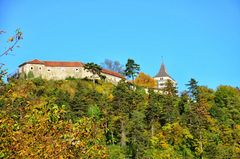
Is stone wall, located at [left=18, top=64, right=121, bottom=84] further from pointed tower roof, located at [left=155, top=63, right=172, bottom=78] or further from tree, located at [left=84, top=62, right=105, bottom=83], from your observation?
pointed tower roof, located at [left=155, top=63, right=172, bottom=78]

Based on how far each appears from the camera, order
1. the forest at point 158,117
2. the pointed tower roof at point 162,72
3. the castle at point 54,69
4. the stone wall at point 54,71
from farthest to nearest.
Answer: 1. the pointed tower roof at point 162,72
2. the castle at point 54,69
3. the stone wall at point 54,71
4. the forest at point 158,117

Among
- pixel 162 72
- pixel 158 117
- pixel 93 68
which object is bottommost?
pixel 158 117

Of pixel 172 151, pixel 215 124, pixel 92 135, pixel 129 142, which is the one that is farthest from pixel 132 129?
pixel 92 135

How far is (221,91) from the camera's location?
78938 millimetres

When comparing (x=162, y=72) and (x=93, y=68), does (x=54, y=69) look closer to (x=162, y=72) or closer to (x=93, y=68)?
(x=93, y=68)

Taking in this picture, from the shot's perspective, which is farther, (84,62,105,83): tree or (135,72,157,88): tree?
(135,72,157,88): tree

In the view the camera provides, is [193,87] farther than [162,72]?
No

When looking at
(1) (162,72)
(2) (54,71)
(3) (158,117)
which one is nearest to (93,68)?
(2) (54,71)

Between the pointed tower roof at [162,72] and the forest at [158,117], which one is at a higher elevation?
the pointed tower roof at [162,72]

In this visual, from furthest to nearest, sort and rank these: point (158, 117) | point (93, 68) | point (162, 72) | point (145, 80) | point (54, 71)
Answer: point (162, 72) < point (145, 80) < point (54, 71) < point (93, 68) < point (158, 117)

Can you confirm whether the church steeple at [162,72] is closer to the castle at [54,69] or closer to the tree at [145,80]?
the tree at [145,80]

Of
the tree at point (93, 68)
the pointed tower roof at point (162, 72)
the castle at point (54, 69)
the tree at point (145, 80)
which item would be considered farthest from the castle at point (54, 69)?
the pointed tower roof at point (162, 72)

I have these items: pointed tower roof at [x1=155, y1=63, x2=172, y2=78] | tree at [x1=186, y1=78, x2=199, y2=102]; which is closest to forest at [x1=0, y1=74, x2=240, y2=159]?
Result: tree at [x1=186, y1=78, x2=199, y2=102]

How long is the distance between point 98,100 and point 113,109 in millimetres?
4022
